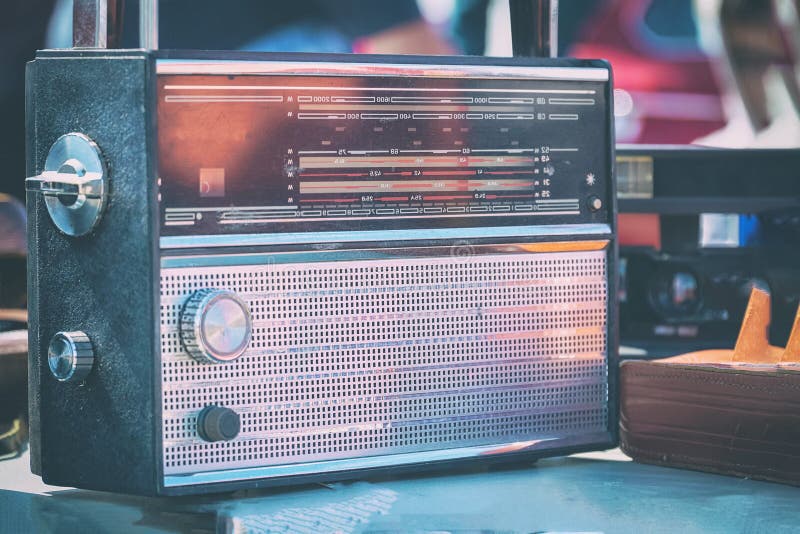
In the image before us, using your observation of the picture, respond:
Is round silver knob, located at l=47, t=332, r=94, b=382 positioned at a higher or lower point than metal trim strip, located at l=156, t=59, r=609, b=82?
lower

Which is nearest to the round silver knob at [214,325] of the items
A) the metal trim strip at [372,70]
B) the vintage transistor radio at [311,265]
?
the vintage transistor radio at [311,265]

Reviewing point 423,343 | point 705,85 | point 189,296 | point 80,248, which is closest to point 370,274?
point 423,343

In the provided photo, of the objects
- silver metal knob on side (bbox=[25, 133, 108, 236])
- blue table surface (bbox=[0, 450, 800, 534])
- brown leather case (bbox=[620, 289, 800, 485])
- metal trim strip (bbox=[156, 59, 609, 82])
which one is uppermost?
metal trim strip (bbox=[156, 59, 609, 82])

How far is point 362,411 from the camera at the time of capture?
1.42 meters

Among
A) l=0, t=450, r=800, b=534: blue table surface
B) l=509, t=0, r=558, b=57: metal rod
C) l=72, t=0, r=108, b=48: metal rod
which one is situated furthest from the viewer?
l=509, t=0, r=558, b=57: metal rod

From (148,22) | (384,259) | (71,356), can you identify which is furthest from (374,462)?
(148,22)

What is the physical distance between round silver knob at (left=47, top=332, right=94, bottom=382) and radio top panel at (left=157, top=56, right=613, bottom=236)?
6.1 inches

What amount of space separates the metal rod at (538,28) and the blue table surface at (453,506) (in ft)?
1.82

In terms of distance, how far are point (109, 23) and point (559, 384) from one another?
2.30 ft

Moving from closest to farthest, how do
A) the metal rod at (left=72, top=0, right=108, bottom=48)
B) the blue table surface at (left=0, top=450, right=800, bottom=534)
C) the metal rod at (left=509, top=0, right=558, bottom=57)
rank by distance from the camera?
1. the blue table surface at (left=0, top=450, right=800, bottom=534)
2. the metal rod at (left=72, top=0, right=108, bottom=48)
3. the metal rod at (left=509, top=0, right=558, bottom=57)

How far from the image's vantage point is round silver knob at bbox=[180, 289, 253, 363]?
1290mm

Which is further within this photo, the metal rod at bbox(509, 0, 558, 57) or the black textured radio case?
the metal rod at bbox(509, 0, 558, 57)

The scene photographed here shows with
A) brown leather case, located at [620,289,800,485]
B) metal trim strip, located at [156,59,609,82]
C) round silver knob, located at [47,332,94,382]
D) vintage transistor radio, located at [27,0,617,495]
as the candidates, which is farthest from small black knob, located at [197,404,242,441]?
brown leather case, located at [620,289,800,485]

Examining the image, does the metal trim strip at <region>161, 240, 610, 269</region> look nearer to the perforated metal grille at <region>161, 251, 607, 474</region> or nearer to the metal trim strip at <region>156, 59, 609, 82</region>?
the perforated metal grille at <region>161, 251, 607, 474</region>
